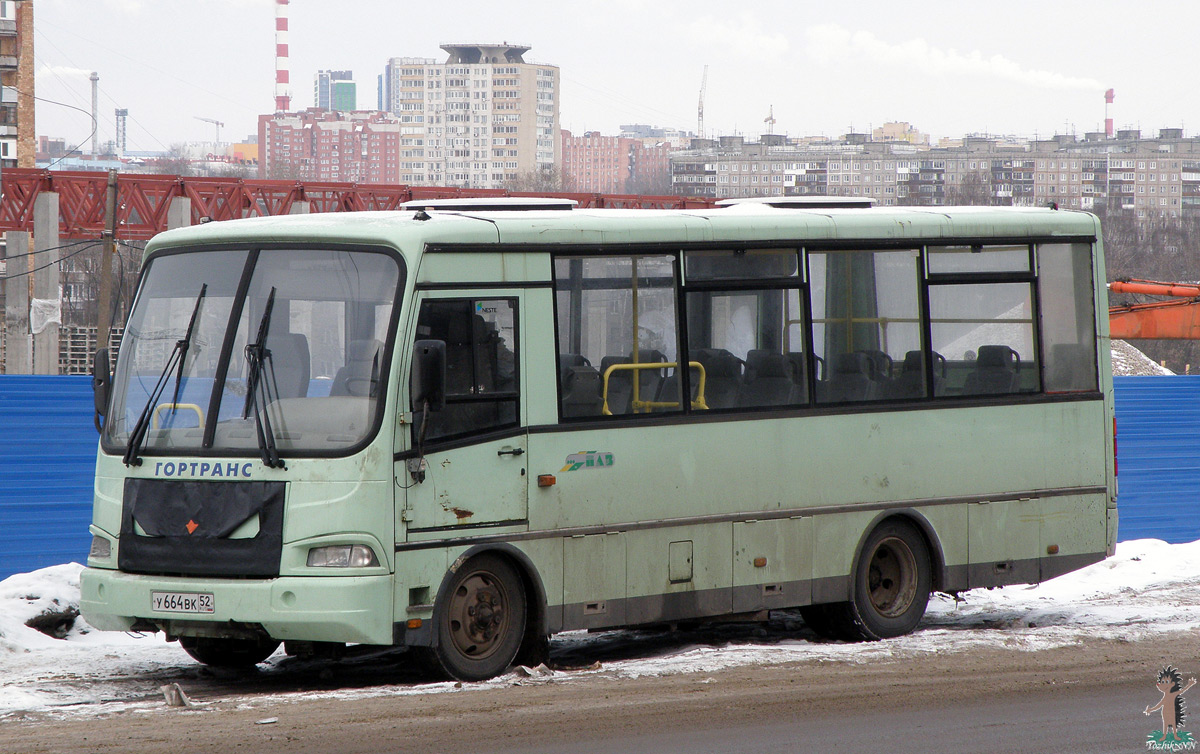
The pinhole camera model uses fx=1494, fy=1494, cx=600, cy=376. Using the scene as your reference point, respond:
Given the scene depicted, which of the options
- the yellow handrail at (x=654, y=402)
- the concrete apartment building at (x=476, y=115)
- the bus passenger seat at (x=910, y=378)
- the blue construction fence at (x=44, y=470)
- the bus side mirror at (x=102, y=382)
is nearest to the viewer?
the bus side mirror at (x=102, y=382)

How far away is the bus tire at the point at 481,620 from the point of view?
27.1ft

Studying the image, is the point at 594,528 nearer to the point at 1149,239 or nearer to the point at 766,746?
the point at 766,746

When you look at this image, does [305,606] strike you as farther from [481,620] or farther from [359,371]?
[359,371]

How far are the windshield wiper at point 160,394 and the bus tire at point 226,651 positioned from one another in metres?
1.29

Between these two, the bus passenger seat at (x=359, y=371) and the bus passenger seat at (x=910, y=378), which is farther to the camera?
the bus passenger seat at (x=910, y=378)

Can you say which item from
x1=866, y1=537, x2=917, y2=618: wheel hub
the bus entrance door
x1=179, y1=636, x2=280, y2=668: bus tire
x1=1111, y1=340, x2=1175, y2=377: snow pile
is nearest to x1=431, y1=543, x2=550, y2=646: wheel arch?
the bus entrance door

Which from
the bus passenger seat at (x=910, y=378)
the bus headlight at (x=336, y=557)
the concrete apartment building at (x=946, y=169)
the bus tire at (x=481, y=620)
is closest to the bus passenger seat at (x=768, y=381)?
the bus passenger seat at (x=910, y=378)

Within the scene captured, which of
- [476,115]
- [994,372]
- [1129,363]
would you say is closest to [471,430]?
[994,372]

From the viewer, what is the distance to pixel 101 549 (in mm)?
8422

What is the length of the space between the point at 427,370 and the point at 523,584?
1.57 meters

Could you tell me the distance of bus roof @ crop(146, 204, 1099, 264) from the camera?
27.4ft

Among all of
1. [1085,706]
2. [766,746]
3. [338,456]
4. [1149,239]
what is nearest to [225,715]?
[338,456]

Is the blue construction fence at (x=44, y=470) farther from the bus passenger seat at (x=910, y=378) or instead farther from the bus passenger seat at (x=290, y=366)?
the bus passenger seat at (x=910, y=378)

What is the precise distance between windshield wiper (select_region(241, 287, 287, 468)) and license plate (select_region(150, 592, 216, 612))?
0.79m
